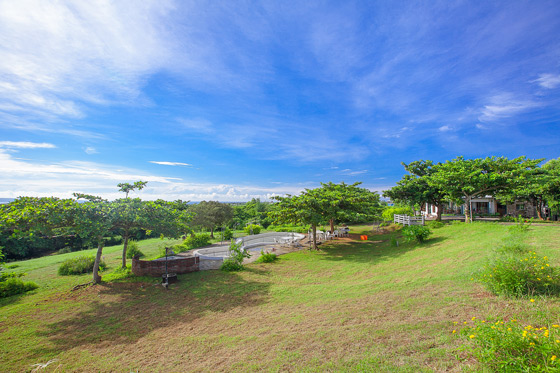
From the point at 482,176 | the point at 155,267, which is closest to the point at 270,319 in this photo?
the point at 155,267

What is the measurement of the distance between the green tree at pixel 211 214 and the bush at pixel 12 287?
1331cm

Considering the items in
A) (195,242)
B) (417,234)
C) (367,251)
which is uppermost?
(417,234)

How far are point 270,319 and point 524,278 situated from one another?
5353mm

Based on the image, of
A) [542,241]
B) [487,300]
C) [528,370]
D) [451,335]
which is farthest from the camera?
[542,241]

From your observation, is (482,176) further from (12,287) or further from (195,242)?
(12,287)

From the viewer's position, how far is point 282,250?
15.5m

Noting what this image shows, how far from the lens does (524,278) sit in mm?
4445

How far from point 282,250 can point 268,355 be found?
1167 centimetres

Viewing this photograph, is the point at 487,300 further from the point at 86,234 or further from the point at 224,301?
the point at 86,234

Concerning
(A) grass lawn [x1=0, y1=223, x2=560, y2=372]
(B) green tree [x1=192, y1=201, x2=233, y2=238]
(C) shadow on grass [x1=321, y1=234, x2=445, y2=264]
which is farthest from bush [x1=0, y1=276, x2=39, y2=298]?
(C) shadow on grass [x1=321, y1=234, x2=445, y2=264]

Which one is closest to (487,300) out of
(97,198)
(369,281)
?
(369,281)

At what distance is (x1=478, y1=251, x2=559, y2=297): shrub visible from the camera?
4.33 m

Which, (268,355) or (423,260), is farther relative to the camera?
(423,260)

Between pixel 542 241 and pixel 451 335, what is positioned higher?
pixel 542 241
